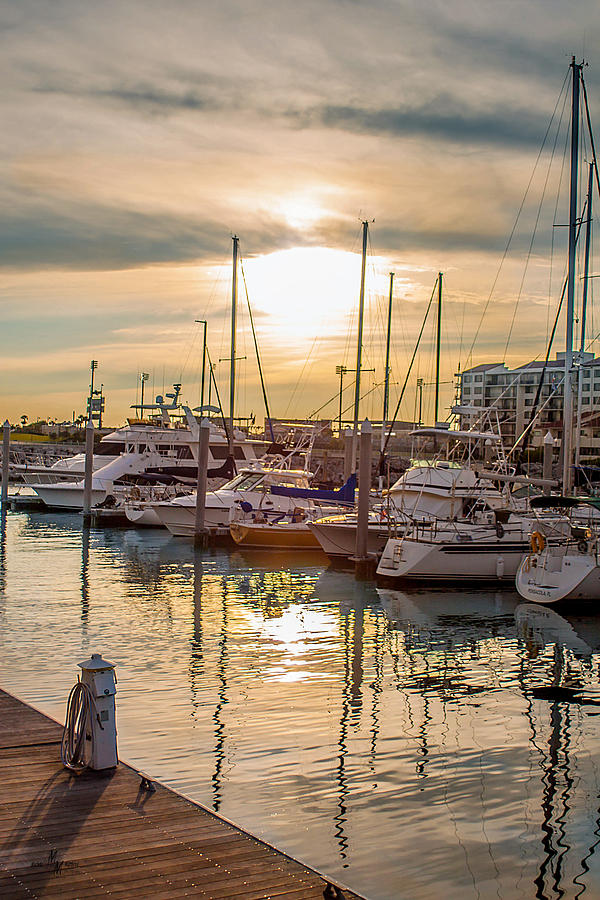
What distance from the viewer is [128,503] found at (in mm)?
38531

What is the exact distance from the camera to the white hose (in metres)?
7.20

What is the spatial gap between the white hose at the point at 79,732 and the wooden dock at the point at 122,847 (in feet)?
0.40

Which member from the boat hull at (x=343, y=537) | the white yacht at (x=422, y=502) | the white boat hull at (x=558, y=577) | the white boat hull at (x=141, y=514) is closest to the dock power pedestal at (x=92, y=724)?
the white boat hull at (x=558, y=577)

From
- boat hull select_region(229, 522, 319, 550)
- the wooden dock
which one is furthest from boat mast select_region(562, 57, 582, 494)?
the wooden dock

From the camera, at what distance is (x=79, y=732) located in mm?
7297

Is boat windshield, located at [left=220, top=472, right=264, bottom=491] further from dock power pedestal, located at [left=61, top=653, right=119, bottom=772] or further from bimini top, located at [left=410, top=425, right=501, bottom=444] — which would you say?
dock power pedestal, located at [left=61, top=653, right=119, bottom=772]

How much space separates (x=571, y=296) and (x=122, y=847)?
2392cm

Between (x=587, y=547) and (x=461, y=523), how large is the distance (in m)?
3.97

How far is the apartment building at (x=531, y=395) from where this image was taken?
105 meters

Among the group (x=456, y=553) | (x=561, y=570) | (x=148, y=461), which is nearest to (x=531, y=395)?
(x=148, y=461)

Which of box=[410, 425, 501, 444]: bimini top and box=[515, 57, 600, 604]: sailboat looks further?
box=[410, 425, 501, 444]: bimini top

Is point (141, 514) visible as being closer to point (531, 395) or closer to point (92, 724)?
point (92, 724)

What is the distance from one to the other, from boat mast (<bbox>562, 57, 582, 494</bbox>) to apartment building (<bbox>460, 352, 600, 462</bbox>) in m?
71.7

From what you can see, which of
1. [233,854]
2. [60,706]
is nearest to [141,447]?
[60,706]
